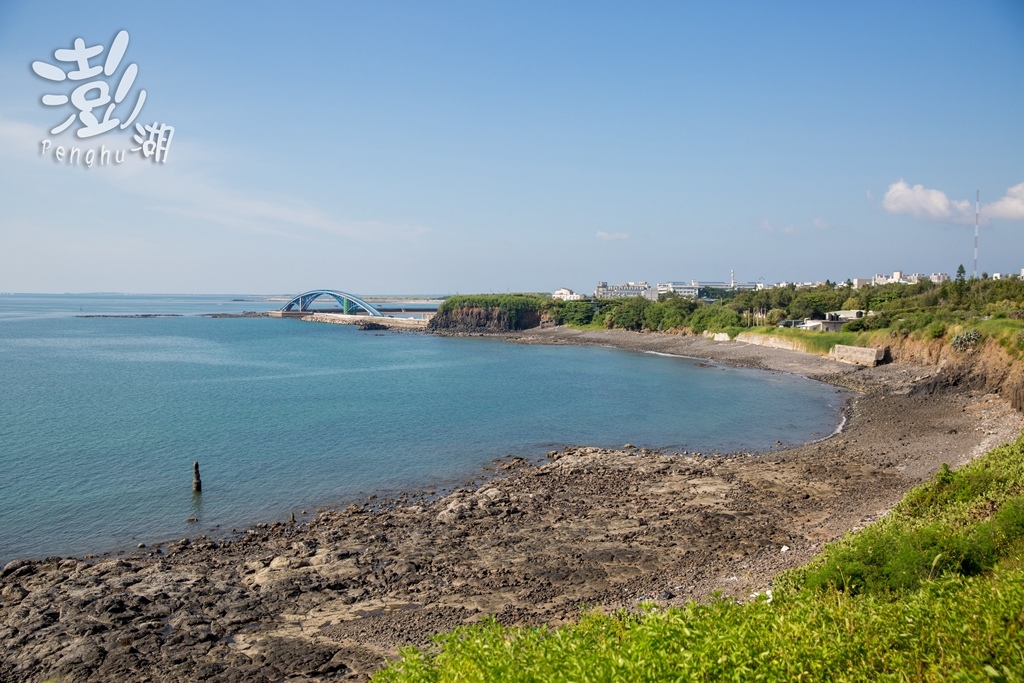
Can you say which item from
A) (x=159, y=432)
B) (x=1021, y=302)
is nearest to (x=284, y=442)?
(x=159, y=432)

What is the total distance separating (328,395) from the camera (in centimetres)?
4131

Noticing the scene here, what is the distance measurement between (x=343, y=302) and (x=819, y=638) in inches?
5534

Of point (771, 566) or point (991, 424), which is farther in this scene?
point (991, 424)

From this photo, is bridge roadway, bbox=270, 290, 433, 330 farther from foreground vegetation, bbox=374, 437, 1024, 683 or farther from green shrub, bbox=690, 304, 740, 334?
foreground vegetation, bbox=374, 437, 1024, 683

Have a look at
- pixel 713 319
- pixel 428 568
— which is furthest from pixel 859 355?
pixel 428 568

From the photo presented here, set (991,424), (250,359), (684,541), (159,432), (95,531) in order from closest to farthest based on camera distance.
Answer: (684,541) → (95,531) → (991,424) → (159,432) → (250,359)

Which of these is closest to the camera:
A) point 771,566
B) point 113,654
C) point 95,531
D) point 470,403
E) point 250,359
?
point 113,654

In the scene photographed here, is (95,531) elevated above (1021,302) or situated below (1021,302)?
below

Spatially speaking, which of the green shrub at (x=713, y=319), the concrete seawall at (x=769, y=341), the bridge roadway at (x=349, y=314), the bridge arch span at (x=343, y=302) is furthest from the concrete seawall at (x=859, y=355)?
the bridge arch span at (x=343, y=302)

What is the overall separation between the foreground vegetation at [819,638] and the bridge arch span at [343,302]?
125363mm

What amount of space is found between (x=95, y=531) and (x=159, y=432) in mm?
13568

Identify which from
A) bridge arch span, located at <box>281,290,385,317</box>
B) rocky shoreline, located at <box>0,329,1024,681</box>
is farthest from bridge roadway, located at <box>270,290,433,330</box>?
rocky shoreline, located at <box>0,329,1024,681</box>

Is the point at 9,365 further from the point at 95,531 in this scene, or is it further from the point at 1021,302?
the point at 1021,302

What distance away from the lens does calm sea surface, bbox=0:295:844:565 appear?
20.0 m
